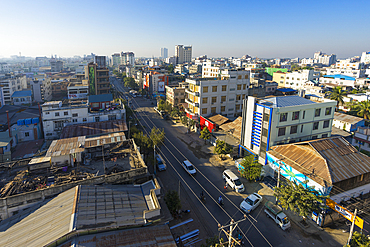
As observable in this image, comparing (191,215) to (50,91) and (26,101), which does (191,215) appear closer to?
(26,101)

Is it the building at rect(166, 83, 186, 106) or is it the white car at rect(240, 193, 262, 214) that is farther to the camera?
the building at rect(166, 83, 186, 106)

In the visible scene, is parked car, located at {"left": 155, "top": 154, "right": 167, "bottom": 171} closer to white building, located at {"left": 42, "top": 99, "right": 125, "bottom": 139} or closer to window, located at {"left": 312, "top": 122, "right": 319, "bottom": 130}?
white building, located at {"left": 42, "top": 99, "right": 125, "bottom": 139}

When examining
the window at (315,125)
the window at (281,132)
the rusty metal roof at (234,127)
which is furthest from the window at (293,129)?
the rusty metal roof at (234,127)

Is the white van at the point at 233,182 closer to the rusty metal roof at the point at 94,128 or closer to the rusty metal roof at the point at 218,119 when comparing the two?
the rusty metal roof at the point at 218,119

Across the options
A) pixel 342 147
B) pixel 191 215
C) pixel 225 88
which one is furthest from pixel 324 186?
→ pixel 225 88

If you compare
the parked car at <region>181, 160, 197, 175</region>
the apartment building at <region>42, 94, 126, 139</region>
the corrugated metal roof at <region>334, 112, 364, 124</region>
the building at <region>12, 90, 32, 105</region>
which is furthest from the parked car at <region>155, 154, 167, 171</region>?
the building at <region>12, 90, 32, 105</region>

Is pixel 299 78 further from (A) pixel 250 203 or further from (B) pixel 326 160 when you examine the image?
(A) pixel 250 203
